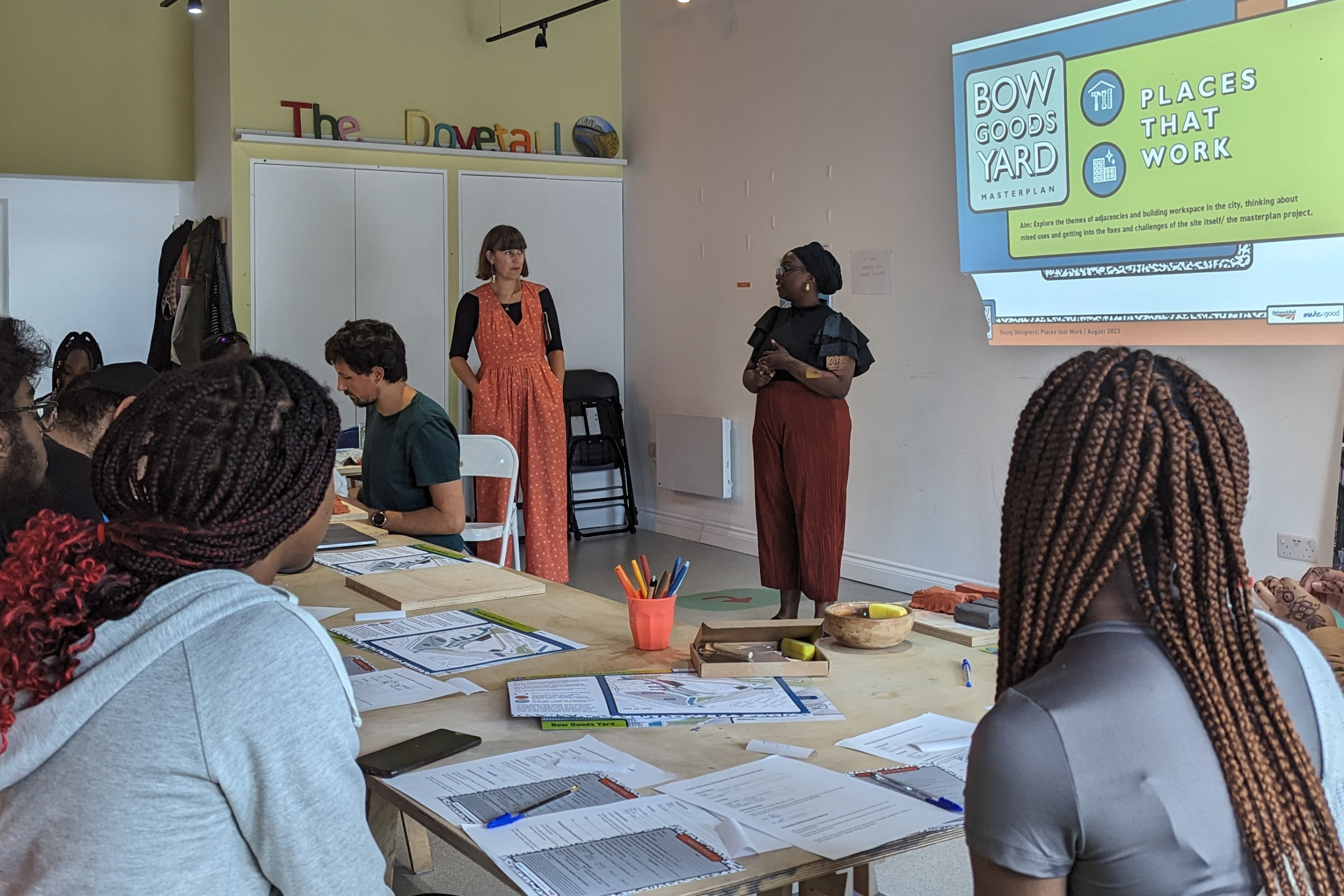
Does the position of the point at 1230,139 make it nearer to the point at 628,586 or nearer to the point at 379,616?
the point at 628,586

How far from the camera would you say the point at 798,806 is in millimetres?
1441

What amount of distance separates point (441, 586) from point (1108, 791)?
1871mm

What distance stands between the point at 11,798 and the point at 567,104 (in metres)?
6.81

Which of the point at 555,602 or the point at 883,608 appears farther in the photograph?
the point at 555,602

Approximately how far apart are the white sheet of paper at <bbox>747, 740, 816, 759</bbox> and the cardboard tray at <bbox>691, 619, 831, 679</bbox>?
12.2 inches

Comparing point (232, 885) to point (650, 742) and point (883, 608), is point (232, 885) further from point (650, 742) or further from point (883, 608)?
point (883, 608)

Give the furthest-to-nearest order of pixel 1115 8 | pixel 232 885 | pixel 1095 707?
pixel 1115 8
pixel 232 885
pixel 1095 707

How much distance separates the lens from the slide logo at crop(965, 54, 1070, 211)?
15.6ft

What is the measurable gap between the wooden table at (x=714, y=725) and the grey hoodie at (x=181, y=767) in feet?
0.86

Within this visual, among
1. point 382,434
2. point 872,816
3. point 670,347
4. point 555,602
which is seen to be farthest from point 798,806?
point 670,347

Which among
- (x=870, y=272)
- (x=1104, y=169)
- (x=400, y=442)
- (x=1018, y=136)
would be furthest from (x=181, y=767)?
(x=870, y=272)

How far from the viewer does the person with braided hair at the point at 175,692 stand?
1.12 m

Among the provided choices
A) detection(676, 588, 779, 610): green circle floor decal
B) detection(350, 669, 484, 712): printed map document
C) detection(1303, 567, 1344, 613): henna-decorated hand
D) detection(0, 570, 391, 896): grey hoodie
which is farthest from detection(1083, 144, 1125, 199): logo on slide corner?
detection(0, 570, 391, 896): grey hoodie

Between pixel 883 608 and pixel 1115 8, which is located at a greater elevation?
pixel 1115 8
